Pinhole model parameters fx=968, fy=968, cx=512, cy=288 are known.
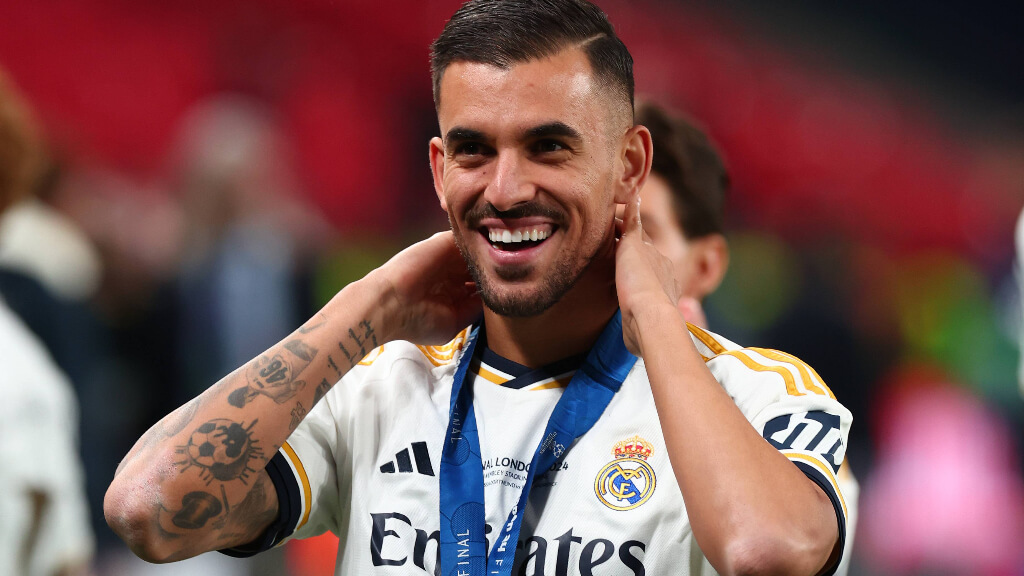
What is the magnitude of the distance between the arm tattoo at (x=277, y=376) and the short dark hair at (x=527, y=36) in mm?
668

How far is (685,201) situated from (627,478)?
5.38 ft

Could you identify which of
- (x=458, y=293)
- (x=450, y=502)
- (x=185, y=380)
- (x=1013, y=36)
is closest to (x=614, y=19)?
(x=1013, y=36)

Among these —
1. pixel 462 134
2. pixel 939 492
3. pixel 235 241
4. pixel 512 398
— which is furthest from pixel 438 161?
pixel 939 492

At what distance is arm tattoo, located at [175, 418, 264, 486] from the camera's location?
2.07 m

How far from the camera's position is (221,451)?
208 centimetres

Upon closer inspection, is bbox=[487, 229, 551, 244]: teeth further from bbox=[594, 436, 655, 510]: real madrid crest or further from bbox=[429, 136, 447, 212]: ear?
bbox=[594, 436, 655, 510]: real madrid crest

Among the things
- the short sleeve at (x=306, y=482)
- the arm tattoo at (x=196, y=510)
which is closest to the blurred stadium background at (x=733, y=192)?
the short sleeve at (x=306, y=482)

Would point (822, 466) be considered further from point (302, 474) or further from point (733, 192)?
point (733, 192)

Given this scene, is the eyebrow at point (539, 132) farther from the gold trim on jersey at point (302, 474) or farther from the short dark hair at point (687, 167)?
the short dark hair at point (687, 167)

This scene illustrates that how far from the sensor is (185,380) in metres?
5.50

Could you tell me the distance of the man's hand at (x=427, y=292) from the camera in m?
2.38

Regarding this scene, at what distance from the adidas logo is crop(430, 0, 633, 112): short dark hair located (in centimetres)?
81

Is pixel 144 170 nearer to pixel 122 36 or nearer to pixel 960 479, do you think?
pixel 122 36

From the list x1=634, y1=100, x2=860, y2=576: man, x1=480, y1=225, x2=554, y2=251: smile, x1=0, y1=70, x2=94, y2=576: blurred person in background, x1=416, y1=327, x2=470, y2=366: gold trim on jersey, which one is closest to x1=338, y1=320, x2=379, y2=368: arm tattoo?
x1=416, y1=327, x2=470, y2=366: gold trim on jersey
